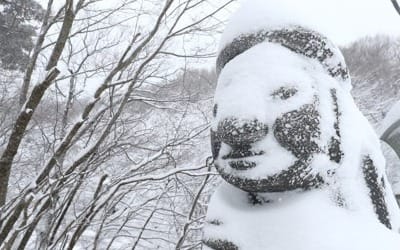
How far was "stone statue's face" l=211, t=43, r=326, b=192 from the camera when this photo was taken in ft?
3.47

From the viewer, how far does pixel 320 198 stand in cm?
106

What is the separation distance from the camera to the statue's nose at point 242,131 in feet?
3.52

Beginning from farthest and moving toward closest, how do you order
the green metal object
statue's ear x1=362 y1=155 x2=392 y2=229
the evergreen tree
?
the evergreen tree < the green metal object < statue's ear x1=362 y1=155 x2=392 y2=229

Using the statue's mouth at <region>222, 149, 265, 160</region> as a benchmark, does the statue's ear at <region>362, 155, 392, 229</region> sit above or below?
below

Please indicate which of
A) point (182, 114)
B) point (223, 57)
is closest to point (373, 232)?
point (223, 57)

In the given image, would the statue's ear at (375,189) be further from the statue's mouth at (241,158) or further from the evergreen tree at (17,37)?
the evergreen tree at (17,37)

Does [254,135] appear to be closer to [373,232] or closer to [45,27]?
[373,232]

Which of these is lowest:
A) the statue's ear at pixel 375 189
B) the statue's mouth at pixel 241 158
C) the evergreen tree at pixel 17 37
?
the statue's ear at pixel 375 189

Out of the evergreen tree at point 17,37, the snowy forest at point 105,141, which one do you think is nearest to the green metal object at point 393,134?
the snowy forest at point 105,141

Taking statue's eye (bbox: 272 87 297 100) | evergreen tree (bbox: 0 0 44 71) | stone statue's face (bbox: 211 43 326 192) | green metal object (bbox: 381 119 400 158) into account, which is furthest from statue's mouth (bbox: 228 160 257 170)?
evergreen tree (bbox: 0 0 44 71)

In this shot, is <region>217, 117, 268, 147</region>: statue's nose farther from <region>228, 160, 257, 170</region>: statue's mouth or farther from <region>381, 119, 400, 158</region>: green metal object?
<region>381, 119, 400, 158</region>: green metal object

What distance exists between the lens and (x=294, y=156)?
1058mm

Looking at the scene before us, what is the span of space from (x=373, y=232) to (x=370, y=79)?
1529cm

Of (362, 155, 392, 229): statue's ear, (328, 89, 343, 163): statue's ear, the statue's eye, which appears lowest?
(362, 155, 392, 229): statue's ear
